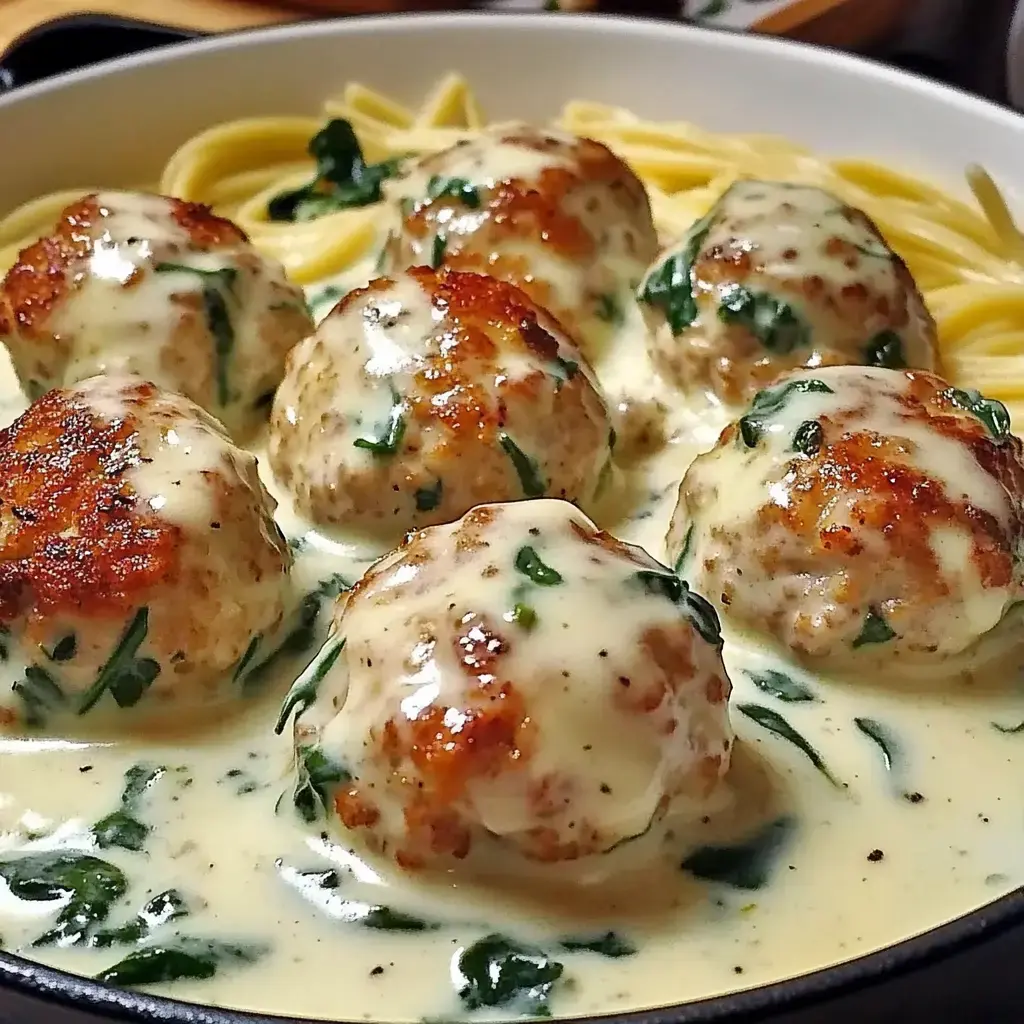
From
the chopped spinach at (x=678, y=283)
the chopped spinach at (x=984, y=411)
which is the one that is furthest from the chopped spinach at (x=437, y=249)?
the chopped spinach at (x=984, y=411)

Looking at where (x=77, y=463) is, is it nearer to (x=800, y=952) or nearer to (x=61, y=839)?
(x=61, y=839)

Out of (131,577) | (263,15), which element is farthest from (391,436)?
(263,15)

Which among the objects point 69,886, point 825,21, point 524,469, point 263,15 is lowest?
point 69,886

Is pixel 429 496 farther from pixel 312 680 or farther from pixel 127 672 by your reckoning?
pixel 127 672

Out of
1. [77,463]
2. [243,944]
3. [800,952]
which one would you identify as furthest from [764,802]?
[77,463]

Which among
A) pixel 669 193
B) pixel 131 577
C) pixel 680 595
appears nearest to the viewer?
pixel 680 595

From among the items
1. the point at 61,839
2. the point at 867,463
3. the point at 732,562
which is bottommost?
the point at 61,839

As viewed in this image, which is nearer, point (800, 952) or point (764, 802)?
point (800, 952)
